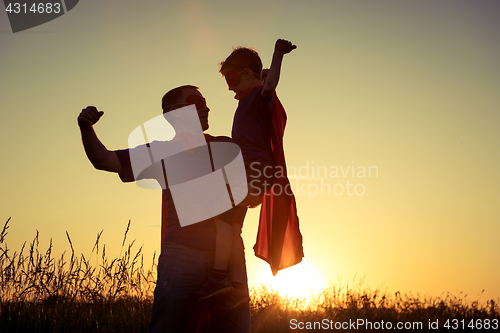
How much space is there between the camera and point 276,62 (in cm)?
299

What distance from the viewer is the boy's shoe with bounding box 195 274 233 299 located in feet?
8.07

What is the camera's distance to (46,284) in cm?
395

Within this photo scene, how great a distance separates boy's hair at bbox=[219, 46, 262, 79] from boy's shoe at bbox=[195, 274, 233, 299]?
1.87 m

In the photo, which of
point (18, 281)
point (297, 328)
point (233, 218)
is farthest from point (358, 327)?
point (18, 281)

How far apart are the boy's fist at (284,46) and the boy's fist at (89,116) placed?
4.51 ft

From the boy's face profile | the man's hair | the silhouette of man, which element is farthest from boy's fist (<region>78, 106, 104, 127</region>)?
the boy's face profile

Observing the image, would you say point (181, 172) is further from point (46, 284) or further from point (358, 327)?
point (358, 327)

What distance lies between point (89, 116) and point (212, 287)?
4.13 ft

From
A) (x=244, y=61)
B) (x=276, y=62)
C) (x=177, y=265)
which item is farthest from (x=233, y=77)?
(x=177, y=265)

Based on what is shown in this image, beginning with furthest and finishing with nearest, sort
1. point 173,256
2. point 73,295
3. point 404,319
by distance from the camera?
point 404,319, point 73,295, point 173,256

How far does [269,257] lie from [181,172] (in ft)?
3.80

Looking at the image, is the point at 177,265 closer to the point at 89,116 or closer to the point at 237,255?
the point at 237,255

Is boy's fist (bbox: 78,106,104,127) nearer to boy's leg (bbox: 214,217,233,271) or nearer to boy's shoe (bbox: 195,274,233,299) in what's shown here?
boy's leg (bbox: 214,217,233,271)

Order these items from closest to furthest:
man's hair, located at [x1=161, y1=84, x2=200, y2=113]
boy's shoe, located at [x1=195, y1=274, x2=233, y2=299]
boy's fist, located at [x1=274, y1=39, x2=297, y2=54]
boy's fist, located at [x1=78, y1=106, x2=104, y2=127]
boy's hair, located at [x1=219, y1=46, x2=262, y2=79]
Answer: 1. boy's fist, located at [x1=78, y1=106, x2=104, y2=127]
2. boy's shoe, located at [x1=195, y1=274, x2=233, y2=299]
3. man's hair, located at [x1=161, y1=84, x2=200, y2=113]
4. boy's fist, located at [x1=274, y1=39, x2=297, y2=54]
5. boy's hair, located at [x1=219, y1=46, x2=262, y2=79]
